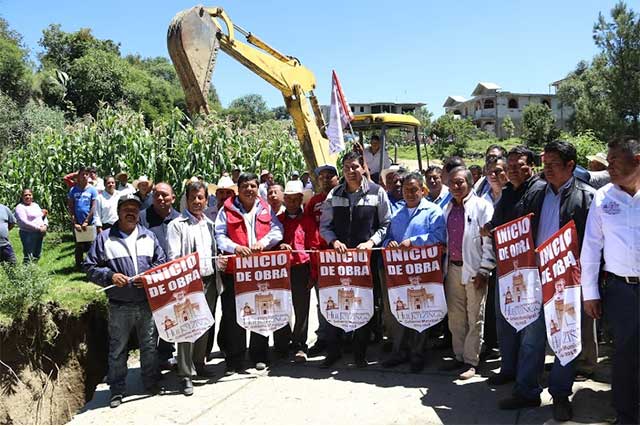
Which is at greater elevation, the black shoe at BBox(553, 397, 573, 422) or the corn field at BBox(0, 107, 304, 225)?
the corn field at BBox(0, 107, 304, 225)

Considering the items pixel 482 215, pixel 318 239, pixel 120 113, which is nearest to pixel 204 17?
pixel 120 113

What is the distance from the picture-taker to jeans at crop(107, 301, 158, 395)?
5137mm

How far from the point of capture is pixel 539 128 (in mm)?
49969

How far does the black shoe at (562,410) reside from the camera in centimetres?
409

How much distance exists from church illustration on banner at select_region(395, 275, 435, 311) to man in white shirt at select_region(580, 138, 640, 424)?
73.4 inches

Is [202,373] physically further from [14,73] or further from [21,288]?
[14,73]

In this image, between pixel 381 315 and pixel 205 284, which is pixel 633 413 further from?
pixel 205 284

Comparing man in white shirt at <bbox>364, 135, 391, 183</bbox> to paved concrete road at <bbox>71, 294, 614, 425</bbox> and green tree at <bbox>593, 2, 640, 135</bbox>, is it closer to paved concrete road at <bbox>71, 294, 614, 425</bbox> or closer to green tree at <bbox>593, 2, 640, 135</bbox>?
paved concrete road at <bbox>71, 294, 614, 425</bbox>

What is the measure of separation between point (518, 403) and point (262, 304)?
273 cm

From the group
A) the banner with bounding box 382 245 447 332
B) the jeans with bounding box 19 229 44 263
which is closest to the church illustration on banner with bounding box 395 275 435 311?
the banner with bounding box 382 245 447 332

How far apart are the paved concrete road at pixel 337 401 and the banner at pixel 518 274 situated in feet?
2.61

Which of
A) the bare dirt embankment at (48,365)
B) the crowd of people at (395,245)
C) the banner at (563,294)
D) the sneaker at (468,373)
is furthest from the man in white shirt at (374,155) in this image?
the banner at (563,294)

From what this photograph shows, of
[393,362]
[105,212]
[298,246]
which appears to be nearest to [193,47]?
[105,212]

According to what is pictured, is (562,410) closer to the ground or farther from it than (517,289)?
closer to the ground
